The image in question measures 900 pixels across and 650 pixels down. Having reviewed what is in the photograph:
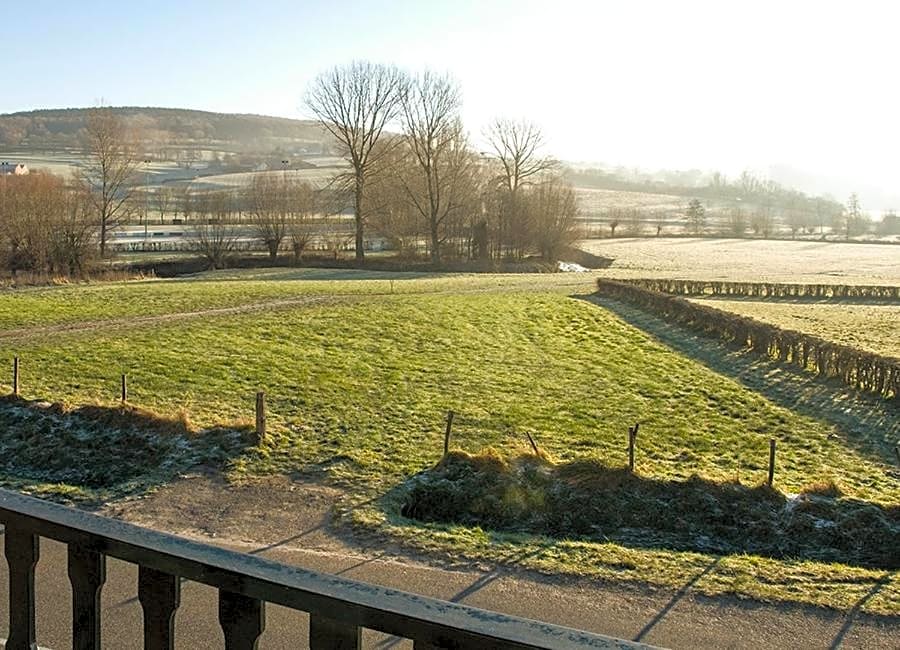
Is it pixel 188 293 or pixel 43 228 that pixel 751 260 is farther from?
pixel 43 228

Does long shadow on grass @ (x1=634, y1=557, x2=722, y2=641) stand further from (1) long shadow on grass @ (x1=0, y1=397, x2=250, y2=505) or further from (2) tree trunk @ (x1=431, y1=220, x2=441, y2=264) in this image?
(2) tree trunk @ (x1=431, y1=220, x2=441, y2=264)

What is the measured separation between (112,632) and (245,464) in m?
5.53

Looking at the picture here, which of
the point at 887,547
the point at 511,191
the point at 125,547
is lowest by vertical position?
the point at 887,547

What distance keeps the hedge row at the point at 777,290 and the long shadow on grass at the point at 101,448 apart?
35.9 metres

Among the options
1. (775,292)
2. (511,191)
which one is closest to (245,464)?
(775,292)

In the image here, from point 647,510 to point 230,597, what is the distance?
940 cm

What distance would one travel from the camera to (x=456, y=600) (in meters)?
8.38

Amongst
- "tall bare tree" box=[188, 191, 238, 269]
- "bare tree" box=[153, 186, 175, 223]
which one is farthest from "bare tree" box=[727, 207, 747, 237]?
"bare tree" box=[153, 186, 175, 223]

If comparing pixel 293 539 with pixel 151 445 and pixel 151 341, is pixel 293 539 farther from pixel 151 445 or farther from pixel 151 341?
pixel 151 341

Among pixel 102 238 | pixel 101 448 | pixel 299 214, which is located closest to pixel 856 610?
pixel 101 448

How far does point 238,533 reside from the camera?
10.3 metres

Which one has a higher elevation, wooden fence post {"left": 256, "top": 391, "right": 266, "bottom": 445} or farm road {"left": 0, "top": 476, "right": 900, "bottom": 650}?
wooden fence post {"left": 256, "top": 391, "right": 266, "bottom": 445}

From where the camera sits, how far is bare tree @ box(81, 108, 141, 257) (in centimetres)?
6031

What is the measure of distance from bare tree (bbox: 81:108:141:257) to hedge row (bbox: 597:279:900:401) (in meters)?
41.5
